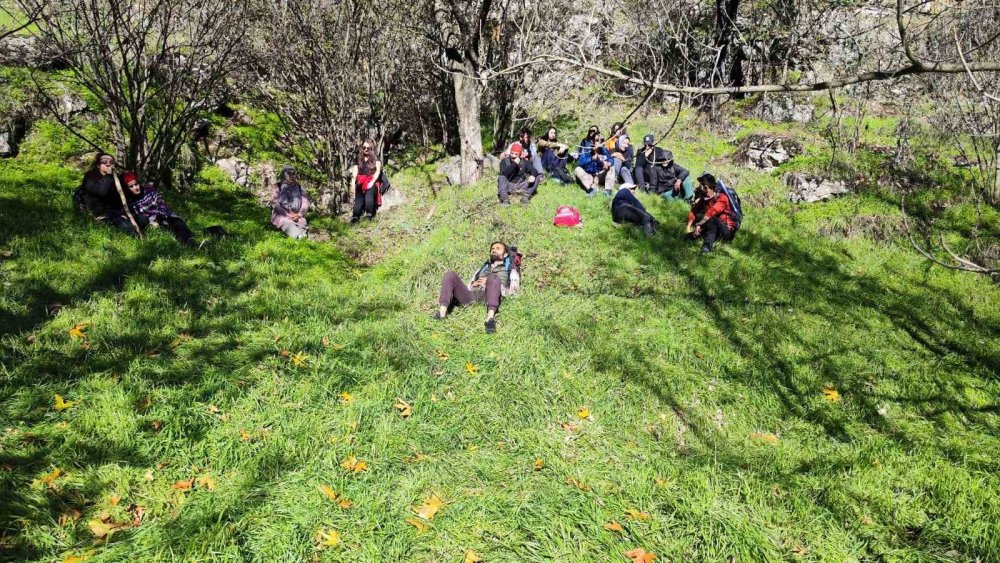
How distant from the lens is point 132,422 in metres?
3.17

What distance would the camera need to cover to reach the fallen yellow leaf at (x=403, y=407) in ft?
12.5

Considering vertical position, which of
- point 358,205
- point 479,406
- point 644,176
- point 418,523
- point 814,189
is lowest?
point 418,523

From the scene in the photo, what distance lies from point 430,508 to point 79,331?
133 inches

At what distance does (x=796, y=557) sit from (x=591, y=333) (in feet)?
8.87

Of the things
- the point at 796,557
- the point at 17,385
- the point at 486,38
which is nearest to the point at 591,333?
the point at 796,557

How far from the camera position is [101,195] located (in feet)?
19.3

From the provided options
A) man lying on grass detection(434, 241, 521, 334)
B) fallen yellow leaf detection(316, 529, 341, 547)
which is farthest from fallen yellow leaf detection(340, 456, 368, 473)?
man lying on grass detection(434, 241, 521, 334)

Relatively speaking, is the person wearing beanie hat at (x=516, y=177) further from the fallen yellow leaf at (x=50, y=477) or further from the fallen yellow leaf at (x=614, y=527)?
the fallen yellow leaf at (x=50, y=477)

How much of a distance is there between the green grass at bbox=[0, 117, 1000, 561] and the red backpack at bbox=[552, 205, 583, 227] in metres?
1.30

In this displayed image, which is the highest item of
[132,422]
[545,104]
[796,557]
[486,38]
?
[486,38]

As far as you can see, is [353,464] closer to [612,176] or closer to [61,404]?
[61,404]

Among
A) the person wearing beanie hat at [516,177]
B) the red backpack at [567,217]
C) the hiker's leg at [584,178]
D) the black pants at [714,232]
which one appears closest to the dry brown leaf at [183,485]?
the red backpack at [567,217]

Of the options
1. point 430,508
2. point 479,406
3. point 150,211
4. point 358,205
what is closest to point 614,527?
point 430,508

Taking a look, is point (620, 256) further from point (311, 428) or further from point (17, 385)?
point (17, 385)
